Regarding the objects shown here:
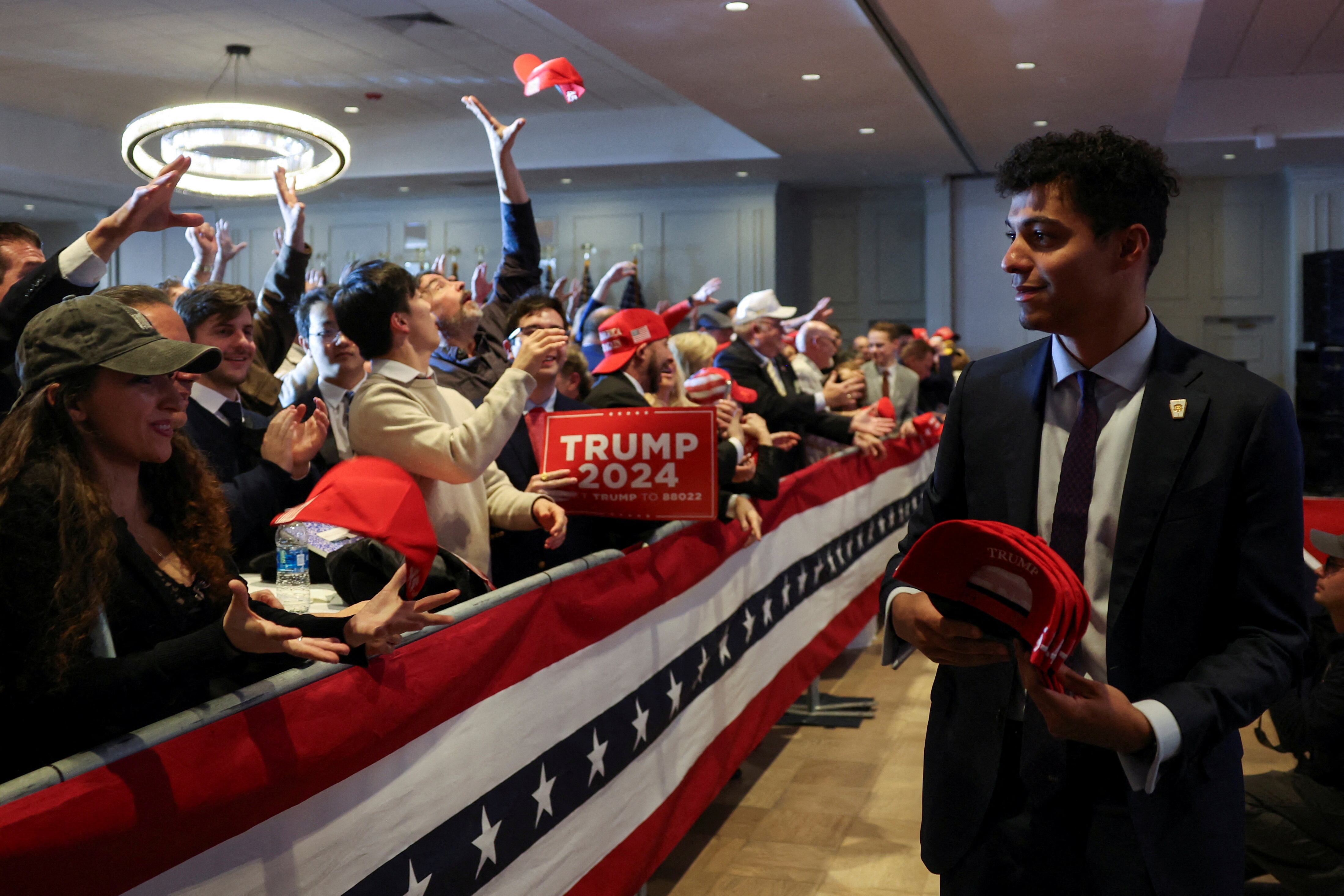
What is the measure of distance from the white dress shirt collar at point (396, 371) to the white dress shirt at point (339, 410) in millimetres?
417

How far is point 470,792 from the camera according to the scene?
6.08 feet

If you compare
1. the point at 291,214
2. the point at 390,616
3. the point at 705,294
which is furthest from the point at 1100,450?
the point at 705,294

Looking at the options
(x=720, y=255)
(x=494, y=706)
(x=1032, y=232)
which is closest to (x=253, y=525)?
(x=494, y=706)

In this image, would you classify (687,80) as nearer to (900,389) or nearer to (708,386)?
(900,389)

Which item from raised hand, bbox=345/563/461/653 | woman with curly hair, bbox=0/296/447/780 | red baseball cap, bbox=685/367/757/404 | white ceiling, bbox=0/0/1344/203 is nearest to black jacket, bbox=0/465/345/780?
woman with curly hair, bbox=0/296/447/780

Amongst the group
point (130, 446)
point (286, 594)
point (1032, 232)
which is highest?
point (1032, 232)

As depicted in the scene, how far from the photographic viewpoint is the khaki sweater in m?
2.47

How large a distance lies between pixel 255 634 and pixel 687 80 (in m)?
7.53

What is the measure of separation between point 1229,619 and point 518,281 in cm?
303

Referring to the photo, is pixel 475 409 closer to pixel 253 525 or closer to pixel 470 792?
pixel 253 525

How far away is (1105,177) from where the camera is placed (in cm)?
141

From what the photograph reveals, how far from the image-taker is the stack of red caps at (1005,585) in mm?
1154

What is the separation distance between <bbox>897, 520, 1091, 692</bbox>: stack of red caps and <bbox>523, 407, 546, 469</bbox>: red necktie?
1975 mm

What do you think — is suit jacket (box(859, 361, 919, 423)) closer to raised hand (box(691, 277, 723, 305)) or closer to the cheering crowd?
raised hand (box(691, 277, 723, 305))
